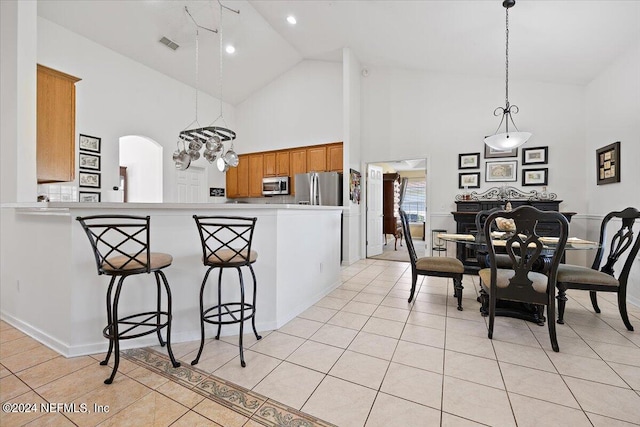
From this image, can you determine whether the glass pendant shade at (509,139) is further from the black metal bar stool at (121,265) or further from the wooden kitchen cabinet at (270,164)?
the wooden kitchen cabinet at (270,164)

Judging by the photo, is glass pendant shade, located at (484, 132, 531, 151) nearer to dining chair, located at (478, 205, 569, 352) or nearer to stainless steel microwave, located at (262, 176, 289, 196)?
dining chair, located at (478, 205, 569, 352)

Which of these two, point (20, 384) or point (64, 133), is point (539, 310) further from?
point (64, 133)

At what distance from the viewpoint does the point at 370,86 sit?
229 inches

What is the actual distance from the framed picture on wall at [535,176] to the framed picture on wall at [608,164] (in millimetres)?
672

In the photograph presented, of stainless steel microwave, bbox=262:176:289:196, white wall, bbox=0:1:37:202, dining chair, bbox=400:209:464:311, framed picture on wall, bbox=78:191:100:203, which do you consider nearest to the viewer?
white wall, bbox=0:1:37:202

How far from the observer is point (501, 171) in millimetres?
4832

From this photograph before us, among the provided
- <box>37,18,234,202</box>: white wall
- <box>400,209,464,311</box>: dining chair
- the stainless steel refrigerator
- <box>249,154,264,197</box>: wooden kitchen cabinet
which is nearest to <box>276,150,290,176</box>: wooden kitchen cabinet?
<box>249,154,264,197</box>: wooden kitchen cabinet

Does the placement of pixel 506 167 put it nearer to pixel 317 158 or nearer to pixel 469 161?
pixel 469 161

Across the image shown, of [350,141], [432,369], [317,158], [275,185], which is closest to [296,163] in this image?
[317,158]

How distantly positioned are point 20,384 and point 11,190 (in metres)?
1.82

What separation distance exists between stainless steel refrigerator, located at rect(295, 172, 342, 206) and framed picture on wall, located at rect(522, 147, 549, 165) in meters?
3.21

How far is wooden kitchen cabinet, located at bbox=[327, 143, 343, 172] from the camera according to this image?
5.55 meters

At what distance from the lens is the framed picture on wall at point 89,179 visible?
3958 millimetres

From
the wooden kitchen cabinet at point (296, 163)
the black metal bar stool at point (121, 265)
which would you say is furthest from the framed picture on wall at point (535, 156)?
the black metal bar stool at point (121, 265)
